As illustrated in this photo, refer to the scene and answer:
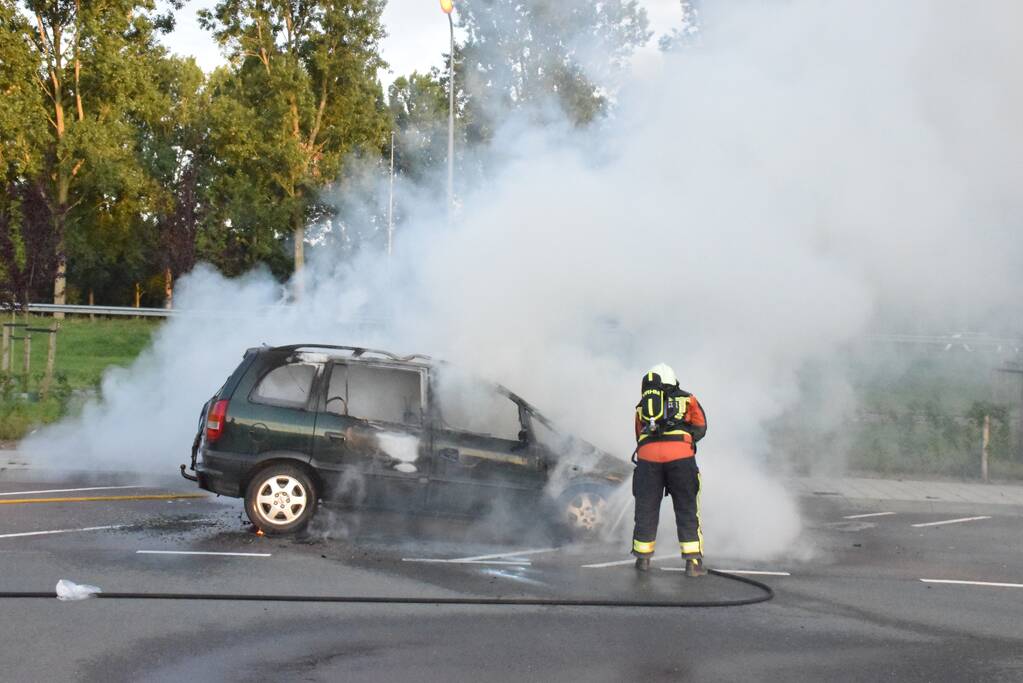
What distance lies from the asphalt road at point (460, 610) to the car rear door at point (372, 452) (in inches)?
12.4

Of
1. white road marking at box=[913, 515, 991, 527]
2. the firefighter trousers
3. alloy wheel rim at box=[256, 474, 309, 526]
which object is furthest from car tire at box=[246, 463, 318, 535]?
white road marking at box=[913, 515, 991, 527]

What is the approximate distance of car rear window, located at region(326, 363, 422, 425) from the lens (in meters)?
9.86

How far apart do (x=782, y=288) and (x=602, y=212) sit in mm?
1951

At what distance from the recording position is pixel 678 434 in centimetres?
871

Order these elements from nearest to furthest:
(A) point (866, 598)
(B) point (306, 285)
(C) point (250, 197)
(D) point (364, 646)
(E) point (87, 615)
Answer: (D) point (364, 646) → (E) point (87, 615) → (A) point (866, 598) → (B) point (306, 285) → (C) point (250, 197)

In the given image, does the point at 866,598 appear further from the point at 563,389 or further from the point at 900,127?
the point at 900,127

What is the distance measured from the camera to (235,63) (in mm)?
38562

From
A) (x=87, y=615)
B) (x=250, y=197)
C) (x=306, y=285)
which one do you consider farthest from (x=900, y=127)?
(x=250, y=197)

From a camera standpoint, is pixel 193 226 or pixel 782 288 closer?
pixel 782 288

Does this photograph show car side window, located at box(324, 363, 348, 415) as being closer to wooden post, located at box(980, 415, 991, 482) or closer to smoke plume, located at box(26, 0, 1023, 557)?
smoke plume, located at box(26, 0, 1023, 557)

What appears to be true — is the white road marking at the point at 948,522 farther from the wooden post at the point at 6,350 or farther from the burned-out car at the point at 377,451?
the wooden post at the point at 6,350

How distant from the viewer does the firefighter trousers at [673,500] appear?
8648 millimetres

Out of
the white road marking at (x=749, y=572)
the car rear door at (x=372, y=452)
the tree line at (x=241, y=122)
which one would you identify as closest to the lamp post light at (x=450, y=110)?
the tree line at (x=241, y=122)

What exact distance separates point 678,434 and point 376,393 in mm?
2798
